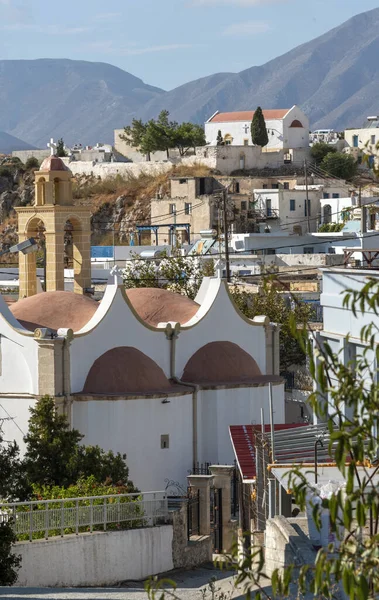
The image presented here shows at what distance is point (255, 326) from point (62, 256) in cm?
547

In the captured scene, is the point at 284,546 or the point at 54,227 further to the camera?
the point at 54,227

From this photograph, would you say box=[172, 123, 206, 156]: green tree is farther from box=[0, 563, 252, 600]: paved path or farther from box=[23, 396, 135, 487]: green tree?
box=[0, 563, 252, 600]: paved path

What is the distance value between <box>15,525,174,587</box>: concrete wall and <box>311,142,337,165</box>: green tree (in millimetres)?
89545

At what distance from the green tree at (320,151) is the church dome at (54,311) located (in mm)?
80889

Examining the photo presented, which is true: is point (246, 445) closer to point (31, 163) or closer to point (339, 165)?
point (339, 165)

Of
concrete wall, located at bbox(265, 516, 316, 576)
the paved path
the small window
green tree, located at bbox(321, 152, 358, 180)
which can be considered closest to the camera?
concrete wall, located at bbox(265, 516, 316, 576)

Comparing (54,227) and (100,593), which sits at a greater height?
(54,227)

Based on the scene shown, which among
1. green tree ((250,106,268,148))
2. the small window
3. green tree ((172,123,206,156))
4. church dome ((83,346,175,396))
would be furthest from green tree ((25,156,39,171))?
the small window

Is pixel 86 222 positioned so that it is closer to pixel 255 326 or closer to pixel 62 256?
pixel 62 256

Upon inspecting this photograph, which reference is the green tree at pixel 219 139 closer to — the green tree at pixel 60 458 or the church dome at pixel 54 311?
the church dome at pixel 54 311

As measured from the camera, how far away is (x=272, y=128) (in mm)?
120625

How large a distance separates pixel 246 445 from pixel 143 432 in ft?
14.0

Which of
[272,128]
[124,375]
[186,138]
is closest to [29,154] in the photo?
[186,138]

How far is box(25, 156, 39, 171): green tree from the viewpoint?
122 metres
